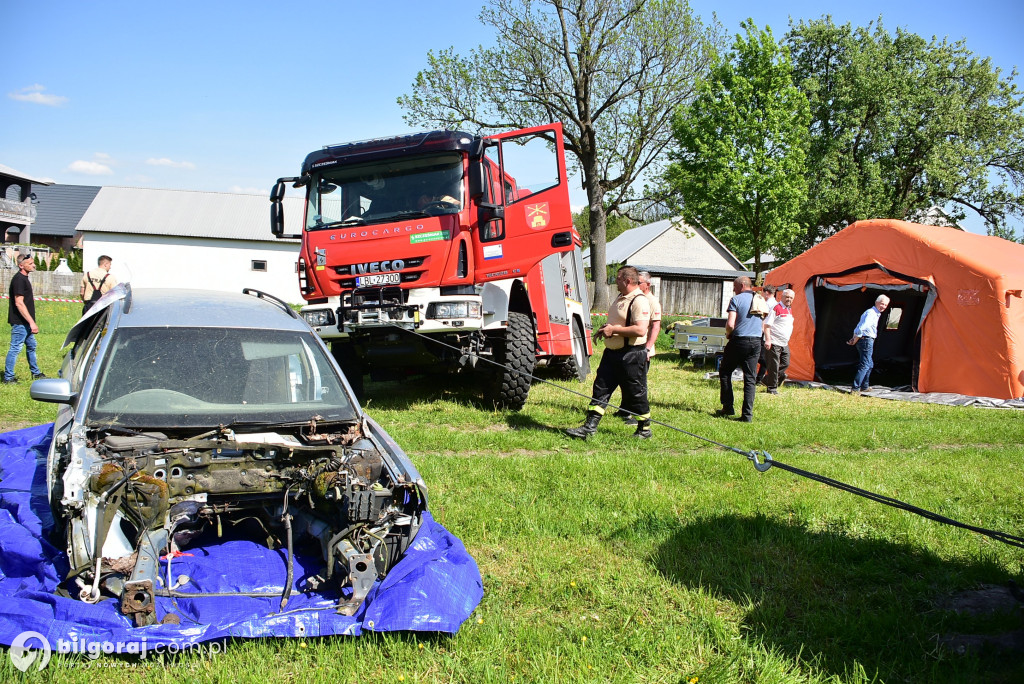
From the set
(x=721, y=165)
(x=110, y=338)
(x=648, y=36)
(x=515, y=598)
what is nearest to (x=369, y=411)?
(x=110, y=338)

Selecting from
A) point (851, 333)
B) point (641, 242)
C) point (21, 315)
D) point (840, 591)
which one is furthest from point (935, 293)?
point (641, 242)

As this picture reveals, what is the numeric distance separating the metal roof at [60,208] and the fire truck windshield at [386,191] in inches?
2008

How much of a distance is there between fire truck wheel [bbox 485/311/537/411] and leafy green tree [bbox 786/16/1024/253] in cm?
2779

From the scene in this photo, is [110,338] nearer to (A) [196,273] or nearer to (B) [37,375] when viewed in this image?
(B) [37,375]

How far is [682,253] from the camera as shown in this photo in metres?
41.8

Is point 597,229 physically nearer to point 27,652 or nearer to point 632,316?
point 632,316

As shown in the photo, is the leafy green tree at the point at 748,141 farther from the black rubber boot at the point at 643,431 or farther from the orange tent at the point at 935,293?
the black rubber boot at the point at 643,431

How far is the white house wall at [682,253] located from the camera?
135 feet

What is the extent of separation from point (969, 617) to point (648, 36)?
25.2 m

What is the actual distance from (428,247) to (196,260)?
107 feet

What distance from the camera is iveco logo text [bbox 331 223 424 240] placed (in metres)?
8.27

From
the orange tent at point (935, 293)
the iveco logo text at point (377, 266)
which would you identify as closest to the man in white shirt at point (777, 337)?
the orange tent at point (935, 293)

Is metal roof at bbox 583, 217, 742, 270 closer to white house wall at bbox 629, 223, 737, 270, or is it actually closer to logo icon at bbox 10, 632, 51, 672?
white house wall at bbox 629, 223, 737, 270

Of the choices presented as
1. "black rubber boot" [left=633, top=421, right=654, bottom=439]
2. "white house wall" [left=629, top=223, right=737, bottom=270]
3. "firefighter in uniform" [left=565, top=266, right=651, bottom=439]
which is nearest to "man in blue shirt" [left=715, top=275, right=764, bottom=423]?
"black rubber boot" [left=633, top=421, right=654, bottom=439]
